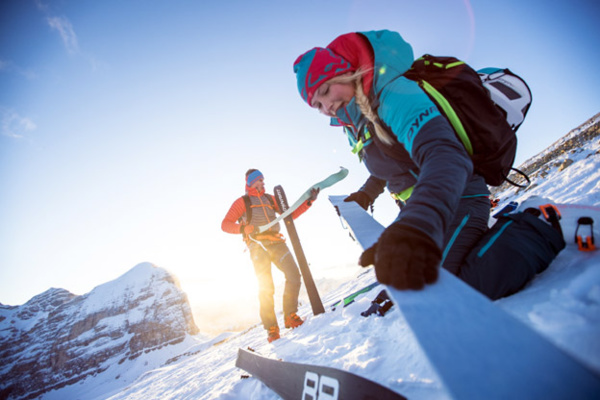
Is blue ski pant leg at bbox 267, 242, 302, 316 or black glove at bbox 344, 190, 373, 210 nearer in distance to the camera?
black glove at bbox 344, 190, 373, 210

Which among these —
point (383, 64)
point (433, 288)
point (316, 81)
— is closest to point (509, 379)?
point (433, 288)

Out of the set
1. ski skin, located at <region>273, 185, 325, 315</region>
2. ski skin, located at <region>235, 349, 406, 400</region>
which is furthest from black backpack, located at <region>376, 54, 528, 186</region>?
ski skin, located at <region>273, 185, 325, 315</region>

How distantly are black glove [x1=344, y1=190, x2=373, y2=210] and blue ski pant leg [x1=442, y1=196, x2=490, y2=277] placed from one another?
3.38ft

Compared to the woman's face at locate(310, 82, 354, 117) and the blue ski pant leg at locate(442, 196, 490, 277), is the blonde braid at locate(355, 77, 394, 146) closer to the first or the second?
the woman's face at locate(310, 82, 354, 117)

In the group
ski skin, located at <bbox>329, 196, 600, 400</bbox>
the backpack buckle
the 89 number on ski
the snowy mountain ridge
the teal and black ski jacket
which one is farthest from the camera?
the snowy mountain ridge

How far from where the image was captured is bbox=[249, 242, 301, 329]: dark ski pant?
177 inches

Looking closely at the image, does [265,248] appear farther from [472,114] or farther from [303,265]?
[472,114]

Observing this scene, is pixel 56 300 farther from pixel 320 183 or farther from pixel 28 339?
pixel 320 183

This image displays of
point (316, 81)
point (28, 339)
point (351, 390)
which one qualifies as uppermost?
point (28, 339)

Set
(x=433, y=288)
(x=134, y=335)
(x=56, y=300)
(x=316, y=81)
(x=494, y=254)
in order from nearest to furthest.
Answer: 1. (x=433, y=288)
2. (x=494, y=254)
3. (x=316, y=81)
4. (x=134, y=335)
5. (x=56, y=300)

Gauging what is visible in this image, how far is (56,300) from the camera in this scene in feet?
352

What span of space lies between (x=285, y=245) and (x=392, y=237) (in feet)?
13.9

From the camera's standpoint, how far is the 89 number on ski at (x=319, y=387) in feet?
4.04

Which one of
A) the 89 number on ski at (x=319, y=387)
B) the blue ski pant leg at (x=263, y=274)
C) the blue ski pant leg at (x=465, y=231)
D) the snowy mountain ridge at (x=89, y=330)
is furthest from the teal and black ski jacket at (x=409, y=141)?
the snowy mountain ridge at (x=89, y=330)
